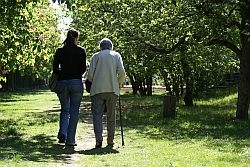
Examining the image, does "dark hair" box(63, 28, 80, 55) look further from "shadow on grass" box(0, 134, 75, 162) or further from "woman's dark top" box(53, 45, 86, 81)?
"shadow on grass" box(0, 134, 75, 162)

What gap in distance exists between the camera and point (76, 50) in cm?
951

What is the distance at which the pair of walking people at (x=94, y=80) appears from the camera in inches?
368

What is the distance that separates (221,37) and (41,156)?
9.71m

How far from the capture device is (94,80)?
Result: 9.42m

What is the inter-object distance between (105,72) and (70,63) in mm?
707

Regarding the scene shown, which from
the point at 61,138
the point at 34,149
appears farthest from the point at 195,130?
the point at 34,149

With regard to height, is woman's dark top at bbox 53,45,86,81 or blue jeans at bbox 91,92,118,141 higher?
woman's dark top at bbox 53,45,86,81

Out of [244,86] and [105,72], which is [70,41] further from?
[244,86]

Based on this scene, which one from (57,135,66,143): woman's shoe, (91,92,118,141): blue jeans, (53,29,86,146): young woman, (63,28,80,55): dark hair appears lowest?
(57,135,66,143): woman's shoe

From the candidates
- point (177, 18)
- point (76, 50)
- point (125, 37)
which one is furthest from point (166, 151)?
point (125, 37)

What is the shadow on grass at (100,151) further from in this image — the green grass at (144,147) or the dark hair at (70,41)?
the dark hair at (70,41)

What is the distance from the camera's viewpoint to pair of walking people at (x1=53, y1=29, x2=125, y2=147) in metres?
9.35

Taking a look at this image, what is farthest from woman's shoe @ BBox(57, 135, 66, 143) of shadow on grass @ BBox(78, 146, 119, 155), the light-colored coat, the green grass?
the light-colored coat

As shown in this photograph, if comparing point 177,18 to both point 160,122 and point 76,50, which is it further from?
point 76,50
